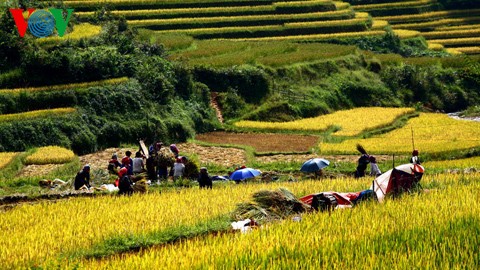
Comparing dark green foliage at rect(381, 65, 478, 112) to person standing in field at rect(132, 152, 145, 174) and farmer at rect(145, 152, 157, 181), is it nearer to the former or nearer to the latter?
person standing in field at rect(132, 152, 145, 174)

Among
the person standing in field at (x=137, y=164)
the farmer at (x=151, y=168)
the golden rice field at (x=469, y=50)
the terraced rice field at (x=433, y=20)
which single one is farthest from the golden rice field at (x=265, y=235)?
the terraced rice field at (x=433, y=20)

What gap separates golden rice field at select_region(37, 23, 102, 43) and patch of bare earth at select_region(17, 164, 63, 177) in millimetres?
10582

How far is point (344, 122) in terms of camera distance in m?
39.8

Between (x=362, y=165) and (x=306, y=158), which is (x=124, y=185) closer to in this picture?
(x=362, y=165)

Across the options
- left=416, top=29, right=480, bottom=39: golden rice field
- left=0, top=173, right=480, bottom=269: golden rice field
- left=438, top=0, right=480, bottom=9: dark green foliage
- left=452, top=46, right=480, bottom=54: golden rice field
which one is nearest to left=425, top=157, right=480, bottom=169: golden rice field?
left=0, top=173, right=480, bottom=269: golden rice field

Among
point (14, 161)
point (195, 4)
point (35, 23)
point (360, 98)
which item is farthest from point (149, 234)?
point (195, 4)

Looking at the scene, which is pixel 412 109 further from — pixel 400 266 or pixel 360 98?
pixel 400 266

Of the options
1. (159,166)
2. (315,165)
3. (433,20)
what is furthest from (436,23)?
(159,166)

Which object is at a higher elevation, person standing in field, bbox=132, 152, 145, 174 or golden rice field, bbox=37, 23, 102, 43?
golden rice field, bbox=37, 23, 102, 43

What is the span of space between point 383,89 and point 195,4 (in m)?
16.9

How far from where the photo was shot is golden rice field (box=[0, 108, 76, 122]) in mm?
29391

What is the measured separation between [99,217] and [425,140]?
809 inches

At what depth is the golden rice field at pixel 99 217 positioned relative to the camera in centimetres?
1263

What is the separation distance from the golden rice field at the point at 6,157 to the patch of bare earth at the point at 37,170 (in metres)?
0.52
